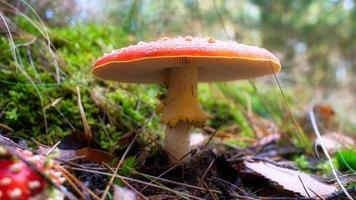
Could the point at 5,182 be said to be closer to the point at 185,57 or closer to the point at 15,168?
the point at 15,168

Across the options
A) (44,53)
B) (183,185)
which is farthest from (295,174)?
(44,53)

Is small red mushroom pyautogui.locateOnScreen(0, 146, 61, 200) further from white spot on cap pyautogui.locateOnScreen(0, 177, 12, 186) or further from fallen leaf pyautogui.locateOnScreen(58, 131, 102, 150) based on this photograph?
fallen leaf pyautogui.locateOnScreen(58, 131, 102, 150)

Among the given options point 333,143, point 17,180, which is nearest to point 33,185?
point 17,180

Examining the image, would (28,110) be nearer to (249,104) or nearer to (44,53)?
(44,53)

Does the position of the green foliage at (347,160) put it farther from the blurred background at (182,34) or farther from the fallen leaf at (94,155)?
the fallen leaf at (94,155)

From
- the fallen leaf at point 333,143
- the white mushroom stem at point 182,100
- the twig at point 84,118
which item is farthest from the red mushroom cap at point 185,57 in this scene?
the fallen leaf at point 333,143

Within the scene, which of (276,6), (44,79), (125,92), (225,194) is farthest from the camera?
(276,6)
